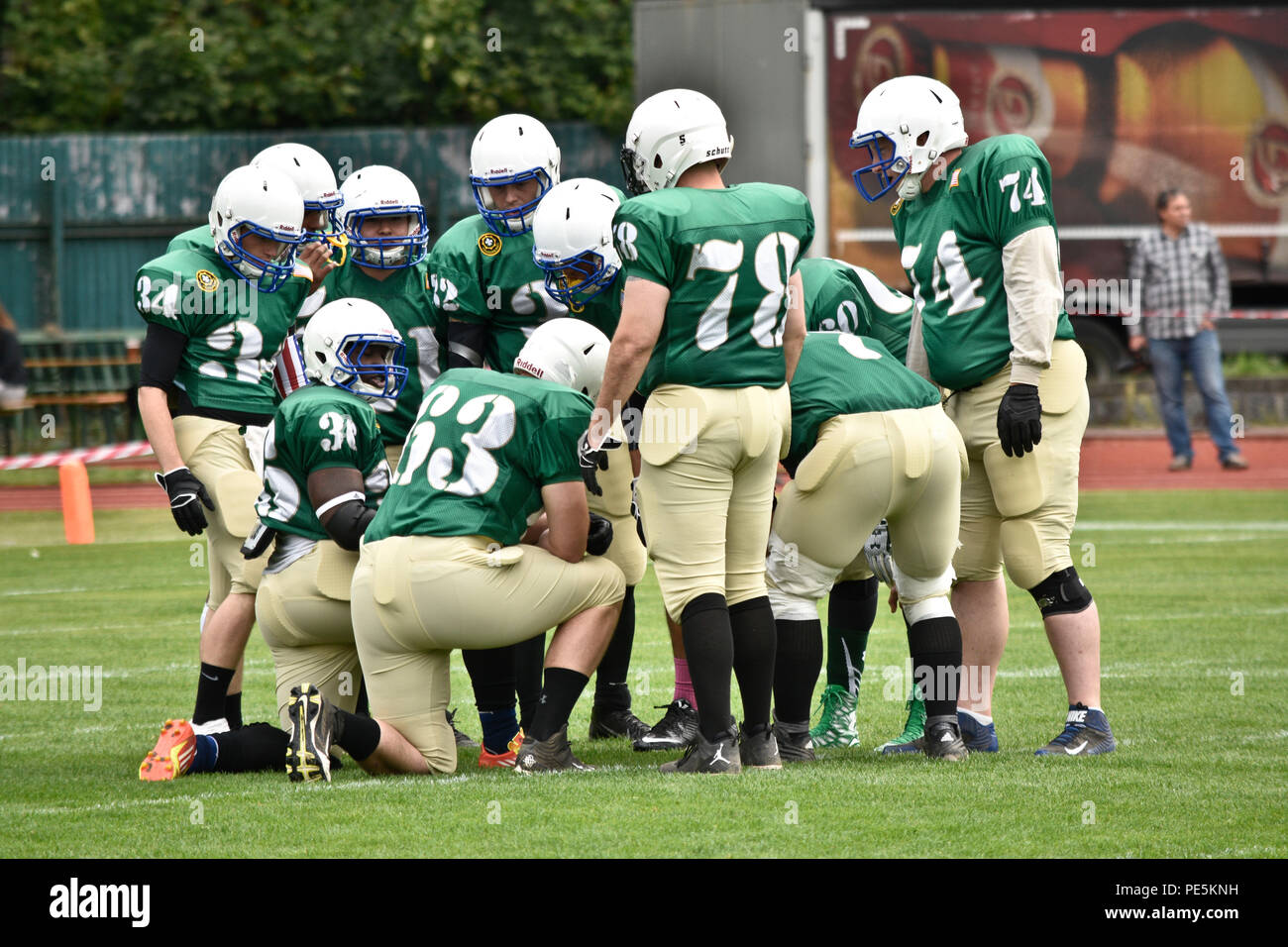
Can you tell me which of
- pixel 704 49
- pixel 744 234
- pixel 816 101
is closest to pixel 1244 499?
pixel 816 101

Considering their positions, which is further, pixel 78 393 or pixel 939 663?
pixel 78 393

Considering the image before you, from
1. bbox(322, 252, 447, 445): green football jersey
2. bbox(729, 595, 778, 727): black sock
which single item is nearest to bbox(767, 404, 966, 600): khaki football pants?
bbox(729, 595, 778, 727): black sock

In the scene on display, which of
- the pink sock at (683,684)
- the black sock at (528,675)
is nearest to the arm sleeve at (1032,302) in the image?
the pink sock at (683,684)

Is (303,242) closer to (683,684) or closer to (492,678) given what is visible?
(492,678)

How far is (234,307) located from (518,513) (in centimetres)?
153

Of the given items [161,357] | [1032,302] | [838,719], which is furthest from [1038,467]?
[161,357]

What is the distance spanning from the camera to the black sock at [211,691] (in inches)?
235

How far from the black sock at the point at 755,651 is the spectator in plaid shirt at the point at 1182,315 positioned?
32.1 feet

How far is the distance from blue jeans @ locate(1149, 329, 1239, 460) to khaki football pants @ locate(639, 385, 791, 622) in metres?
9.70

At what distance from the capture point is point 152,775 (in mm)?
5453

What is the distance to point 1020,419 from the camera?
548 cm

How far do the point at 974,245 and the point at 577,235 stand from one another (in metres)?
1.27

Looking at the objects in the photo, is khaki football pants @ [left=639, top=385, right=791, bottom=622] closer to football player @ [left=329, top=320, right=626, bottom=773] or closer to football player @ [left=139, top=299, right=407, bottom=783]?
football player @ [left=329, top=320, right=626, bottom=773]

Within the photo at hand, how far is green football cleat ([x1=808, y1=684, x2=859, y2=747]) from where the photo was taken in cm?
605
